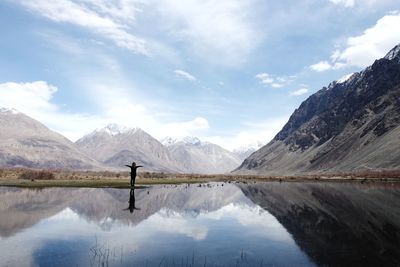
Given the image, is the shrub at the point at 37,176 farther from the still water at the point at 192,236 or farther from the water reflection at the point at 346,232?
the water reflection at the point at 346,232

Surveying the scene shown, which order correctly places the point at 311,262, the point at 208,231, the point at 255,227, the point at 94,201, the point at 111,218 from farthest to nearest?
the point at 94,201 < the point at 111,218 < the point at 255,227 < the point at 208,231 < the point at 311,262

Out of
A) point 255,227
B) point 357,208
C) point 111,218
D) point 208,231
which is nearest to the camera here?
point 208,231

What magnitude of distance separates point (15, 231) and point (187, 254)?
14.9 metres

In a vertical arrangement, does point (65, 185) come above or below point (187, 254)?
above

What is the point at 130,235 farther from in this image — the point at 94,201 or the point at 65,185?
the point at 65,185

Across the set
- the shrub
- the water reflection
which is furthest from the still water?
the shrub

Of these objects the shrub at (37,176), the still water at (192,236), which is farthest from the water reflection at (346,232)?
the shrub at (37,176)

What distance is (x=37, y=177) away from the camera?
114 m

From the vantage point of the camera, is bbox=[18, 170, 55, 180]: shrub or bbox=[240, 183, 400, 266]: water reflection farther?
bbox=[18, 170, 55, 180]: shrub

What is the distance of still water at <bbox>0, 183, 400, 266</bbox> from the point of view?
24.7 meters

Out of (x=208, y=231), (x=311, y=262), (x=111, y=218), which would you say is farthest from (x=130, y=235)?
(x=311, y=262)

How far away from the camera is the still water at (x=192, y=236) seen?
2471 centimetres

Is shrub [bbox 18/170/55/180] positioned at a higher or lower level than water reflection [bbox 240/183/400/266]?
higher

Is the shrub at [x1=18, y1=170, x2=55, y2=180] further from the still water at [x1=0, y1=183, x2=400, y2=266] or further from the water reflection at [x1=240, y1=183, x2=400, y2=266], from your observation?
the water reflection at [x1=240, y1=183, x2=400, y2=266]
